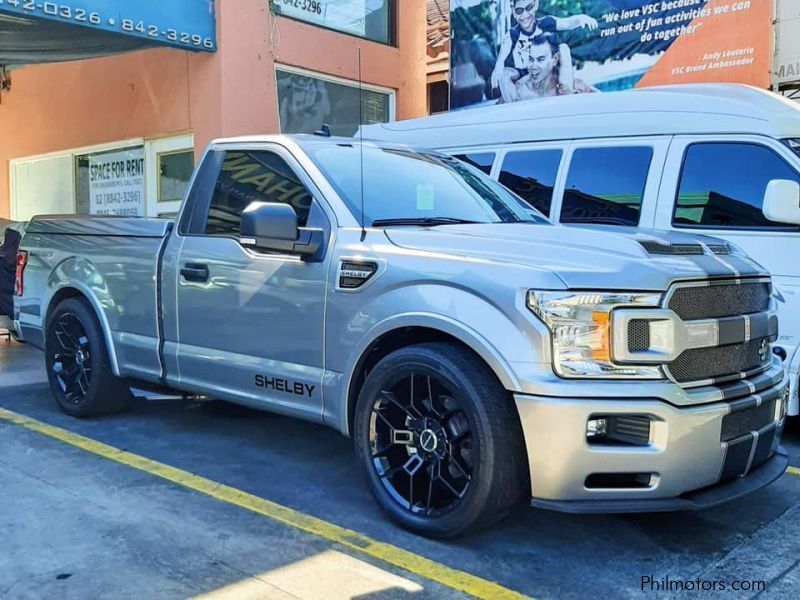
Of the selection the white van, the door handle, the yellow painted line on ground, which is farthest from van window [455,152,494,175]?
the yellow painted line on ground

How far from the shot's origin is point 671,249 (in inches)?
139

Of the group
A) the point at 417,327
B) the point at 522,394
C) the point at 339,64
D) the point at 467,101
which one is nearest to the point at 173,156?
the point at 339,64

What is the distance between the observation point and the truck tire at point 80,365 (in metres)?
5.52

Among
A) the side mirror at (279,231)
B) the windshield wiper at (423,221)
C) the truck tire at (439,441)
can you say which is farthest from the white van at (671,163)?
the side mirror at (279,231)

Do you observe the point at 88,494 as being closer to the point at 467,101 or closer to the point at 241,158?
the point at 241,158

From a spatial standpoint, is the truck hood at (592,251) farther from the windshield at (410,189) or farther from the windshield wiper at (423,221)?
the windshield at (410,189)

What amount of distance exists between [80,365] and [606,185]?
406 cm

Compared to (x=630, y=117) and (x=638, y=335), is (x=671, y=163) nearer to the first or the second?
(x=630, y=117)

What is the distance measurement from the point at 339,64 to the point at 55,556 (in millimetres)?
9395

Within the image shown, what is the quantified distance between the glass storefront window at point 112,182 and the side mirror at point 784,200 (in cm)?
886

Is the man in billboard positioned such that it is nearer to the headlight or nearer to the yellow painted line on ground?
the yellow painted line on ground

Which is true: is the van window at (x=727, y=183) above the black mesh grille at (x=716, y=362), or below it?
above

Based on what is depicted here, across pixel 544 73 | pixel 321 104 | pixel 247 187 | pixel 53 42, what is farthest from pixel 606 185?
pixel 53 42

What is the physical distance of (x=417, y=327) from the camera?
377 cm
